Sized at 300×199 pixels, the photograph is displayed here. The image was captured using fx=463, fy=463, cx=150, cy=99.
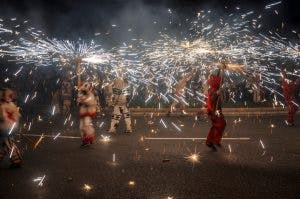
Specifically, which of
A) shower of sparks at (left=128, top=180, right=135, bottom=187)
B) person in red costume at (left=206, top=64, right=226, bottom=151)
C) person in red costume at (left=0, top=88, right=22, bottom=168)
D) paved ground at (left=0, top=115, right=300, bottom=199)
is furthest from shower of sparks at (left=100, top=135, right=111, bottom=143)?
shower of sparks at (left=128, top=180, right=135, bottom=187)

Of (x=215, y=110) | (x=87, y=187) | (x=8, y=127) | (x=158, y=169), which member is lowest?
(x=87, y=187)

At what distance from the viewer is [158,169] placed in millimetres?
8609

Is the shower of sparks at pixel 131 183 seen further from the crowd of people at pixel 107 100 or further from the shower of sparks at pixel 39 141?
the shower of sparks at pixel 39 141

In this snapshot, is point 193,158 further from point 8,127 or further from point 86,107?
point 8,127

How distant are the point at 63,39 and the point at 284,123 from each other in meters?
11.6

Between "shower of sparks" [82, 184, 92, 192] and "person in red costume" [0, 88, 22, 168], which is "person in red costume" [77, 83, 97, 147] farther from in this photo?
"shower of sparks" [82, 184, 92, 192]

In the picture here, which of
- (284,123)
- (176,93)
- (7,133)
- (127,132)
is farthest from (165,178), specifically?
(176,93)

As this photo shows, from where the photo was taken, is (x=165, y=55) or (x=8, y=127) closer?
(x=8, y=127)

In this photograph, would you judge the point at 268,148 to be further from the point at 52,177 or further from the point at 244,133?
the point at 52,177

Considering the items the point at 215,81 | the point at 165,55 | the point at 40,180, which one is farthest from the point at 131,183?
the point at 165,55

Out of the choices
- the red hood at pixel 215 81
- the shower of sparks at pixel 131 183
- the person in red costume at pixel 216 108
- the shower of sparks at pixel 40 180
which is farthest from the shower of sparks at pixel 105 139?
the shower of sparks at pixel 131 183

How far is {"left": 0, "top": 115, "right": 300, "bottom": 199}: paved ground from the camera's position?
7066 mm

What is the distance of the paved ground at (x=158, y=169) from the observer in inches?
278

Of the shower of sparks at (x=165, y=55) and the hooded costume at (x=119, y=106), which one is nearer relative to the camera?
the hooded costume at (x=119, y=106)
